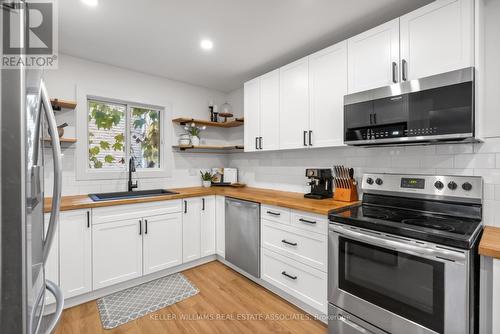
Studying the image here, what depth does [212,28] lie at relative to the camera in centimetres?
218

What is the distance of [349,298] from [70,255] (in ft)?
7.69

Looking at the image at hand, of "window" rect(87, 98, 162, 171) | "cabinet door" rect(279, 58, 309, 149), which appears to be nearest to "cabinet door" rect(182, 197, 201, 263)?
"window" rect(87, 98, 162, 171)

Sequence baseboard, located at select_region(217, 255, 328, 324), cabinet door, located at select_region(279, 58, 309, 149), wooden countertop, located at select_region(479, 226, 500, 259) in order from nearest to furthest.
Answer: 1. wooden countertop, located at select_region(479, 226, 500, 259)
2. baseboard, located at select_region(217, 255, 328, 324)
3. cabinet door, located at select_region(279, 58, 309, 149)

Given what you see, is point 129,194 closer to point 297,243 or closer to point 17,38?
point 297,243

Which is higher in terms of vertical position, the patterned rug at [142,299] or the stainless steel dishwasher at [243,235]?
the stainless steel dishwasher at [243,235]

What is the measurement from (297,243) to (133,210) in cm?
168

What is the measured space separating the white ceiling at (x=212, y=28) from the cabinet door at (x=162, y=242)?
182 centimetres

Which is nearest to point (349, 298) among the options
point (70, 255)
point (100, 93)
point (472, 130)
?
point (472, 130)

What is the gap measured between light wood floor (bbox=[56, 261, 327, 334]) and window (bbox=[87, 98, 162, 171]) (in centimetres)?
162

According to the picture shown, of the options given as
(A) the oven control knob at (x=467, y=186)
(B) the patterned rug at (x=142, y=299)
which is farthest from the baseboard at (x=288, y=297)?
(A) the oven control knob at (x=467, y=186)

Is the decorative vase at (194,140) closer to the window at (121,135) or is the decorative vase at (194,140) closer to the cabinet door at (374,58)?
the window at (121,135)

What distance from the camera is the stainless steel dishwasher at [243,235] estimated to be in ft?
8.46

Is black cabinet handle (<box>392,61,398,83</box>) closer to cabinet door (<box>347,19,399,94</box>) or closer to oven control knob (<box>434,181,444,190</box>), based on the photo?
cabinet door (<box>347,19,399,94</box>)

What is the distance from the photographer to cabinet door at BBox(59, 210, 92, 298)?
2.13 m
